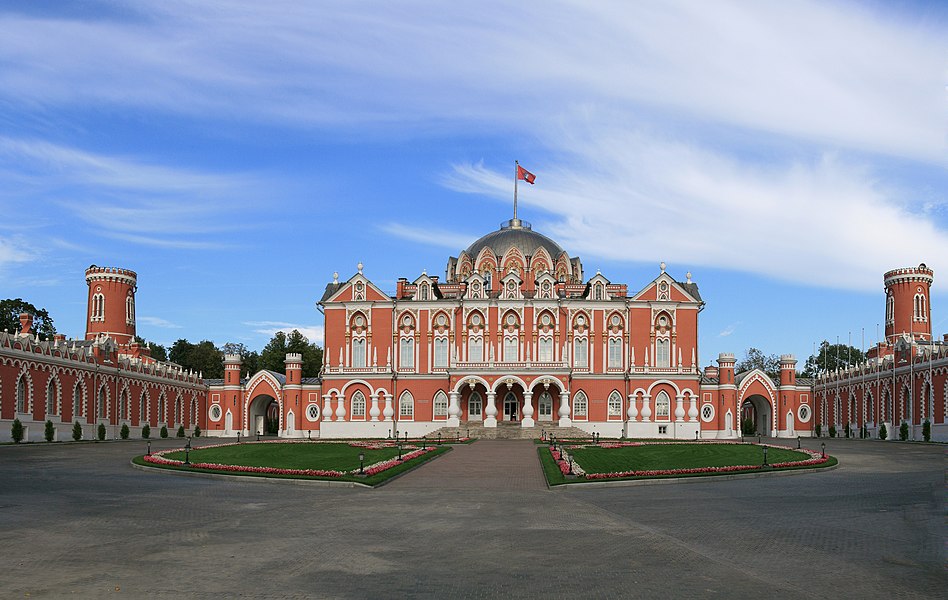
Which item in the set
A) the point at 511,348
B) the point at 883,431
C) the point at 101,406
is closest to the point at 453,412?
the point at 511,348

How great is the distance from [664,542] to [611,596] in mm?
4649

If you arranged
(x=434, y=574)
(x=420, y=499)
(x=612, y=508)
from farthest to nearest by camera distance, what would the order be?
(x=420, y=499) → (x=612, y=508) → (x=434, y=574)

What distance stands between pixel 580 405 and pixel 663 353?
319 inches

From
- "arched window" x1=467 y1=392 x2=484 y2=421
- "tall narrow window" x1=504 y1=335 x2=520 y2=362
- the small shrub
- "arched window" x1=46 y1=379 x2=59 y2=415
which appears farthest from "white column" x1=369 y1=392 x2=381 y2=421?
the small shrub

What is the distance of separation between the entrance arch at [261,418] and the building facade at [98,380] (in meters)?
6.41

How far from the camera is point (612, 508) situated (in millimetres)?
22953

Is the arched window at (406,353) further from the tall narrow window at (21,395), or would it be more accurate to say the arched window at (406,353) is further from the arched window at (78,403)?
the tall narrow window at (21,395)

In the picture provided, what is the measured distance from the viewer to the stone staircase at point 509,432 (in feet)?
216

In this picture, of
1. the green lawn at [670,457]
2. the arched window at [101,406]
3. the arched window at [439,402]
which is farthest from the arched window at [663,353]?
the arched window at [101,406]

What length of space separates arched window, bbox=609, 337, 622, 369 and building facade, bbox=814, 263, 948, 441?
20.2 meters

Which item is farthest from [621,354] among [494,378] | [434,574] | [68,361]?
[434,574]

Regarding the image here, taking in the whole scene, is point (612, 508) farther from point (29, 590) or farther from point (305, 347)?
point (305, 347)

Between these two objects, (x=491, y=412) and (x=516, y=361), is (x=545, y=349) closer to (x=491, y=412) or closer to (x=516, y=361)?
(x=516, y=361)

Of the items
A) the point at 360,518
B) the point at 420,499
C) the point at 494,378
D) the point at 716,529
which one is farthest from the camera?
the point at 494,378
